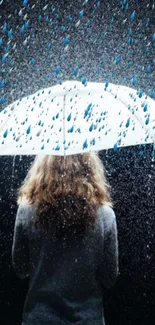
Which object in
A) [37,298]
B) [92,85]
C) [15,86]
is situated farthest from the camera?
[15,86]

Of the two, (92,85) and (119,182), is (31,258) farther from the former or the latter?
(119,182)

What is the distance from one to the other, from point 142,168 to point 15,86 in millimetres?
1162

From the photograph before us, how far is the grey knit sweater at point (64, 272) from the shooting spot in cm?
192

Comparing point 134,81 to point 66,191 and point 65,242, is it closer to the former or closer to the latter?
point 66,191

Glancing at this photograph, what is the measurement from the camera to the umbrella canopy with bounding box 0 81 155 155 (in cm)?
189

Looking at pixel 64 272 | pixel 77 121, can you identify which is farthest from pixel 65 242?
pixel 77 121

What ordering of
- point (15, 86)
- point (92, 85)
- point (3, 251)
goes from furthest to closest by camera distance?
1. point (15, 86)
2. point (3, 251)
3. point (92, 85)

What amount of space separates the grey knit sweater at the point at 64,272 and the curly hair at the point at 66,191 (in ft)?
0.13

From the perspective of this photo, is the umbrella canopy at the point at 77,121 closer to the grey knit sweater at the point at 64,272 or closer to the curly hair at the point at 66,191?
the curly hair at the point at 66,191

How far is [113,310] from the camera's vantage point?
3549 mm

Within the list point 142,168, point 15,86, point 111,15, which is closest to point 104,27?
point 111,15

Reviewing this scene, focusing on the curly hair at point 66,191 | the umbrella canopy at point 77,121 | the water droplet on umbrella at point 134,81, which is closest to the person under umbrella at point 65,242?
the curly hair at point 66,191

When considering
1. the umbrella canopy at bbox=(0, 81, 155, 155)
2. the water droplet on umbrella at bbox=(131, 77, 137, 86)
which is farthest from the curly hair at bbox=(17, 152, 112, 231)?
the water droplet on umbrella at bbox=(131, 77, 137, 86)

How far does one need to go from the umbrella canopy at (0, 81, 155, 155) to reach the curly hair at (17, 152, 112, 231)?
0.52ft
